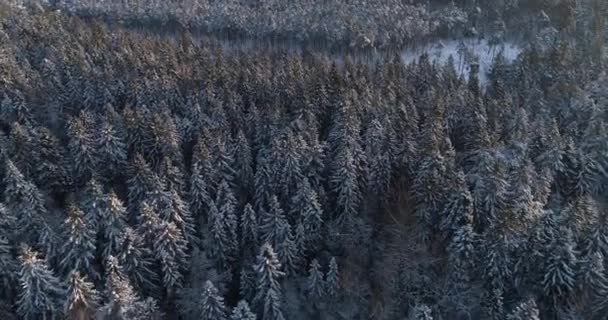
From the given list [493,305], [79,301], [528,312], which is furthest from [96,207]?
[528,312]

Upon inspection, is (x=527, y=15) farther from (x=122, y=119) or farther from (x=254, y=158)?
(x=122, y=119)

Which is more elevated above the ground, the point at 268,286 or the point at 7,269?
the point at 268,286

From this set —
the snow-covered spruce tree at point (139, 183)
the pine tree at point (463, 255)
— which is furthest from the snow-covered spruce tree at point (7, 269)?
the pine tree at point (463, 255)

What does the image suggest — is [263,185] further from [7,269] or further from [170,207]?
[7,269]

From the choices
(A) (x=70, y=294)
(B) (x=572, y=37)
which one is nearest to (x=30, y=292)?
(A) (x=70, y=294)

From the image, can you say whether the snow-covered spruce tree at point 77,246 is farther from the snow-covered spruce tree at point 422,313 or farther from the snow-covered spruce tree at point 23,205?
the snow-covered spruce tree at point 422,313
